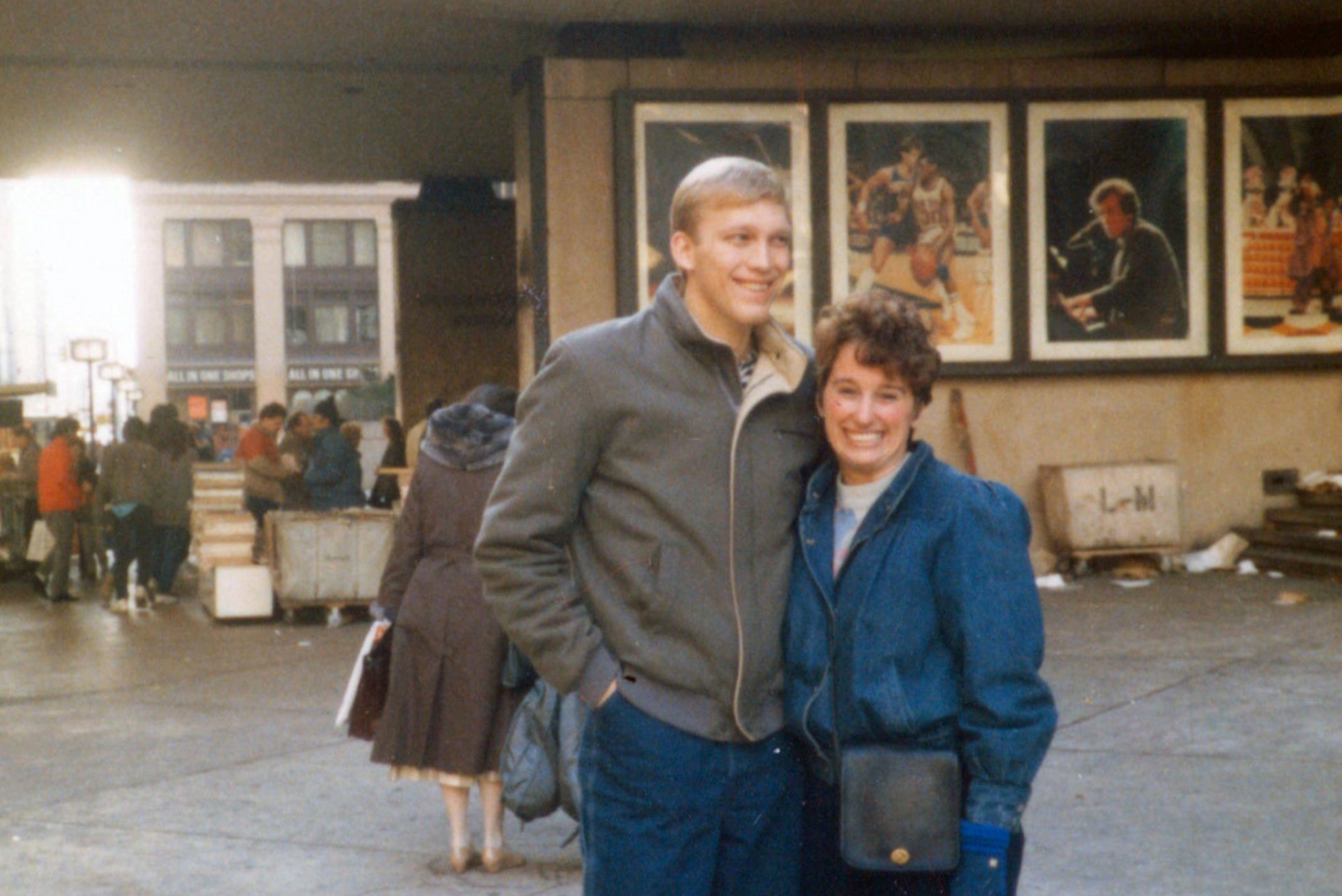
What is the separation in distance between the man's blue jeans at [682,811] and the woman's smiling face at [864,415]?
51 cm

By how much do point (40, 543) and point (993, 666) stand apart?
15799 mm

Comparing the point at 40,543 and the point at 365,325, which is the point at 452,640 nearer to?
the point at 40,543

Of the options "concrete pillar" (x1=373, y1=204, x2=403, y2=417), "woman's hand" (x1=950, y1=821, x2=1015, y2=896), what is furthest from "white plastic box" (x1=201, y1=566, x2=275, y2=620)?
"concrete pillar" (x1=373, y1=204, x2=403, y2=417)

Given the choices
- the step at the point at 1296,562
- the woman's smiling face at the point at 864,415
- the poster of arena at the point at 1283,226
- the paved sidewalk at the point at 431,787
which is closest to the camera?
the woman's smiling face at the point at 864,415

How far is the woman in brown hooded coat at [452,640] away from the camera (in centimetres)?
595

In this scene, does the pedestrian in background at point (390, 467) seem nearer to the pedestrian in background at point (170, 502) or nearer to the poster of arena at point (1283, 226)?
the pedestrian in background at point (170, 502)

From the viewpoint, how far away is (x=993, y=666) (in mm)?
2801

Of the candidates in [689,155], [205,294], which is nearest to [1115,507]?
[689,155]

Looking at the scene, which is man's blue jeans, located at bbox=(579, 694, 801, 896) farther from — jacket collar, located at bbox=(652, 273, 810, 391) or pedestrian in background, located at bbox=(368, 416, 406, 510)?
pedestrian in background, located at bbox=(368, 416, 406, 510)

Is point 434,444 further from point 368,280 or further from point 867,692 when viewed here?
point 368,280

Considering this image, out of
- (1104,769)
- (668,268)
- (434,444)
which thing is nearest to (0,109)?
(668,268)

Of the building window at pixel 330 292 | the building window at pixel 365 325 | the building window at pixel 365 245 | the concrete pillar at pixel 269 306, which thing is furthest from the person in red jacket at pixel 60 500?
the building window at pixel 365 245

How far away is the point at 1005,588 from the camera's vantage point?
9.31 ft

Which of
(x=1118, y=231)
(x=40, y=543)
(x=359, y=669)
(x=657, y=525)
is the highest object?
(x=1118, y=231)
